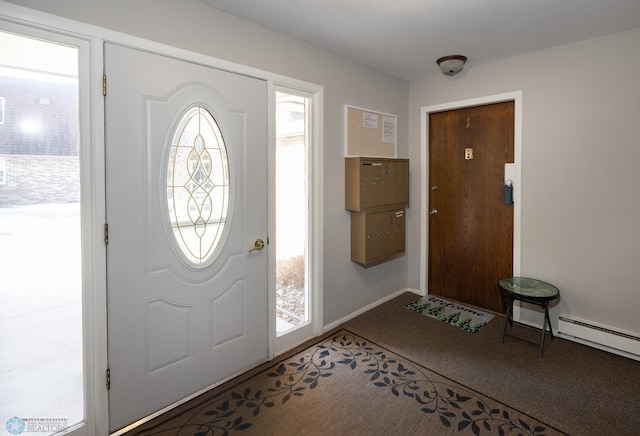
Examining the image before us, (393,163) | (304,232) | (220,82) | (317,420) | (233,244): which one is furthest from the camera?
(393,163)

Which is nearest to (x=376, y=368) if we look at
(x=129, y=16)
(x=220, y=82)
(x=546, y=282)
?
(x=546, y=282)

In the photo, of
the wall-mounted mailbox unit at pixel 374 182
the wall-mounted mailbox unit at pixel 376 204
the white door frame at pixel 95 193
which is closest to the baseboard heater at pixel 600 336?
the wall-mounted mailbox unit at pixel 376 204

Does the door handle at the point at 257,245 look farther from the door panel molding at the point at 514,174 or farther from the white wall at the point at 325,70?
the door panel molding at the point at 514,174

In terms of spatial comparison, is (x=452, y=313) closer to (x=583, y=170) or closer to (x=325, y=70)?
(x=583, y=170)

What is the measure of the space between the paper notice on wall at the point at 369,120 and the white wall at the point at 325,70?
Answer: 0.29 feet

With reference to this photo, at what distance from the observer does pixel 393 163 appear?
3305 mm

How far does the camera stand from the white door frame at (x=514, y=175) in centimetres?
302

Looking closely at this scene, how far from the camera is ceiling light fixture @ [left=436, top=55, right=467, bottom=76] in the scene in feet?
9.79

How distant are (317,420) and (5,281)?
1.84m

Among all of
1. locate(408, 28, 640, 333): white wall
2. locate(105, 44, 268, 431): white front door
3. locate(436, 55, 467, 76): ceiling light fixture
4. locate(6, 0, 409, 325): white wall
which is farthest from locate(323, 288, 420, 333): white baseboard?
locate(436, 55, 467, 76): ceiling light fixture

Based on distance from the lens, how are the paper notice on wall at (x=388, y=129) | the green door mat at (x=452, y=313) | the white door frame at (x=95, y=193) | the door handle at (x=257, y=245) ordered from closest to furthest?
the white door frame at (x=95, y=193) → the door handle at (x=257, y=245) → the green door mat at (x=452, y=313) → the paper notice on wall at (x=388, y=129)

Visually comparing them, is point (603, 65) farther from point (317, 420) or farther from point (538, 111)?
point (317, 420)

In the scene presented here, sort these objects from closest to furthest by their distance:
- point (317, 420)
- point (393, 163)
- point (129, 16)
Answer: point (129, 16) < point (317, 420) < point (393, 163)

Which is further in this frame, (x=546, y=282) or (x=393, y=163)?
(x=393, y=163)
